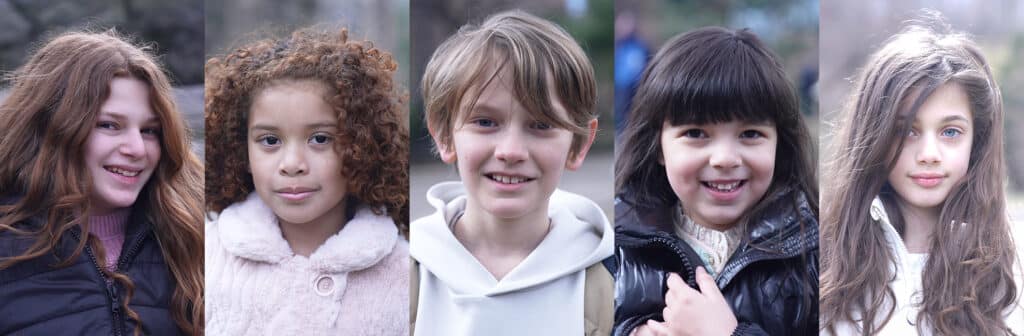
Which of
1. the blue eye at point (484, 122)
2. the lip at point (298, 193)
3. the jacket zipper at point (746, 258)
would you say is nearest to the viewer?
the jacket zipper at point (746, 258)

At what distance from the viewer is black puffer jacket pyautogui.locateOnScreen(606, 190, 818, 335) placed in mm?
3727

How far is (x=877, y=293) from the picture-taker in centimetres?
384

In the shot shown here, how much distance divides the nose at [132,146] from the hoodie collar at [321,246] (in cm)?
42

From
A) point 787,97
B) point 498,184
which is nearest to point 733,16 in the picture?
point 787,97

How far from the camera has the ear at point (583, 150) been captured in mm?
3852

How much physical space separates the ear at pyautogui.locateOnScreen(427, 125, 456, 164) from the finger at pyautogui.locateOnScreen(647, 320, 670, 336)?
0.97m

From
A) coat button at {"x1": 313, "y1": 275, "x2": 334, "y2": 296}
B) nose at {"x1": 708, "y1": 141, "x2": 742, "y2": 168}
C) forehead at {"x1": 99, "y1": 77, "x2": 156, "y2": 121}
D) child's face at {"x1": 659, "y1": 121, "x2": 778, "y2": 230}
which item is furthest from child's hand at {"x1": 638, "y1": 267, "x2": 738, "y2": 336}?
forehead at {"x1": 99, "y1": 77, "x2": 156, "y2": 121}

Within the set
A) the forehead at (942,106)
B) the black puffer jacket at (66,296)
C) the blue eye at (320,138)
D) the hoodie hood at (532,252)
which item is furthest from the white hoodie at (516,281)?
the forehead at (942,106)

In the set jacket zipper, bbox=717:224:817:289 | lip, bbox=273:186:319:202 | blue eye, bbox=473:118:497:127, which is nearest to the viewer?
jacket zipper, bbox=717:224:817:289

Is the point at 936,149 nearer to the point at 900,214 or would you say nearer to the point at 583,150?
the point at 900,214

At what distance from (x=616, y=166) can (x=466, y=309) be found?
2.58 feet

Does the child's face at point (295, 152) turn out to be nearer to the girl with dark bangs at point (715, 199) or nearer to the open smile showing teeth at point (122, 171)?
the open smile showing teeth at point (122, 171)

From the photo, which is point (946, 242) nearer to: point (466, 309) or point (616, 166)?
point (616, 166)

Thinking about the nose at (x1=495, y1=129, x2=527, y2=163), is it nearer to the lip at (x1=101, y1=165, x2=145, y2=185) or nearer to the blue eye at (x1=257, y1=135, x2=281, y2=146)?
the blue eye at (x1=257, y1=135, x2=281, y2=146)
